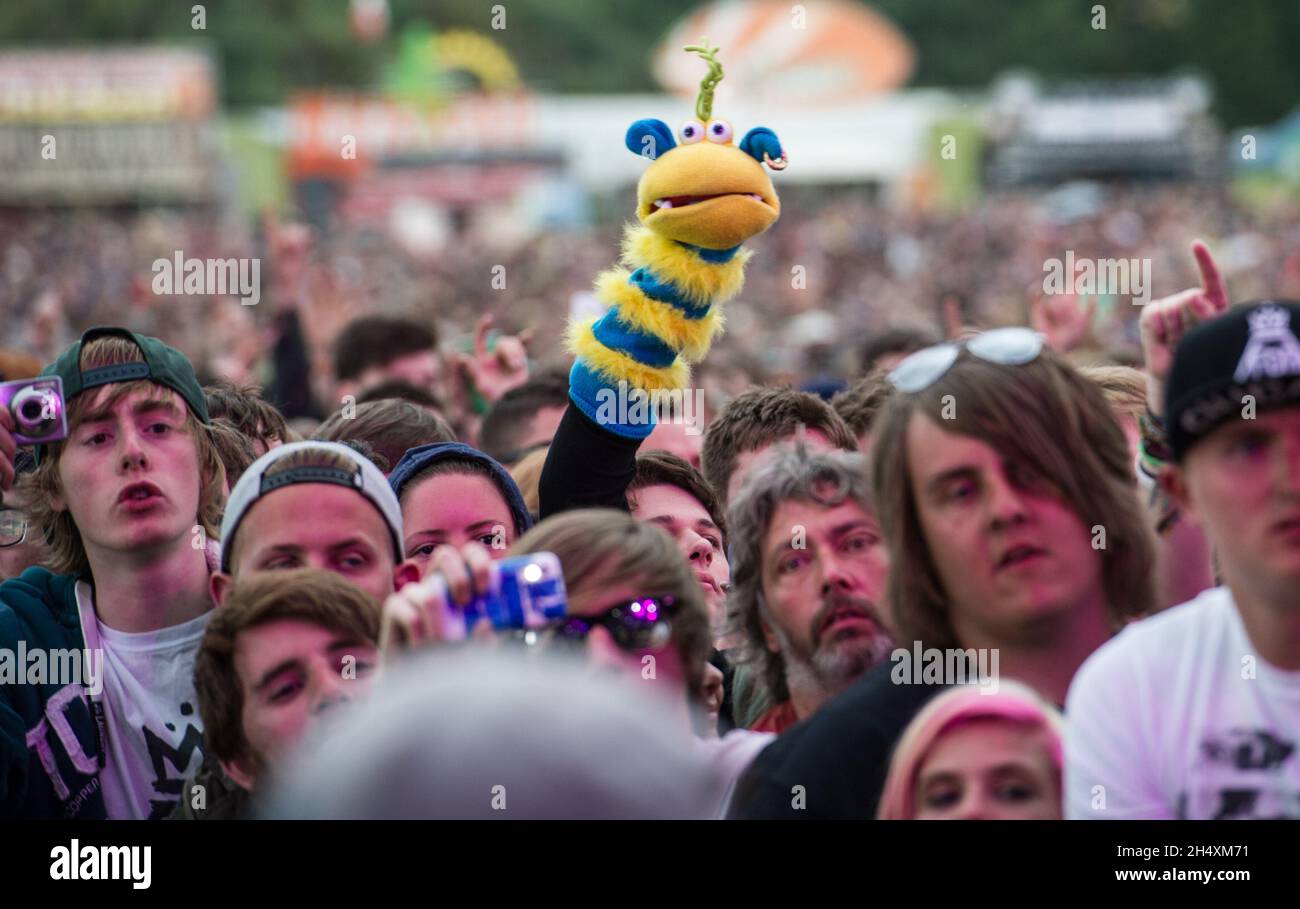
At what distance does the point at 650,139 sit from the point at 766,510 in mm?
711

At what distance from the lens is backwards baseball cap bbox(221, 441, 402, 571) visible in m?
3.45

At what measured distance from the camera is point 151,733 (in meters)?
3.48

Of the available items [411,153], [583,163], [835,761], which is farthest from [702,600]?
[411,153]

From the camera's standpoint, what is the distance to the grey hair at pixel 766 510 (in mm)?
3488

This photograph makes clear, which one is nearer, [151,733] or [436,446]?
[151,733]

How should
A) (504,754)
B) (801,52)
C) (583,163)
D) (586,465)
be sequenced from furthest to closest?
(801,52) → (583,163) → (586,465) → (504,754)

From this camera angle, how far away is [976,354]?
2.89 meters

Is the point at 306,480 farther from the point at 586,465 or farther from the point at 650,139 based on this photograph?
the point at 650,139

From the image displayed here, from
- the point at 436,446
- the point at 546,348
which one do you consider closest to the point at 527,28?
the point at 546,348

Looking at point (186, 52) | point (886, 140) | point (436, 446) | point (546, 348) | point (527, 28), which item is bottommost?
point (436, 446)

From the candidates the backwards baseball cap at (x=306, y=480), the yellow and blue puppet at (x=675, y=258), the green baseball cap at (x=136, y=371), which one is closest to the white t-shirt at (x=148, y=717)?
the backwards baseball cap at (x=306, y=480)

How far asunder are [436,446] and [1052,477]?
164 centimetres
